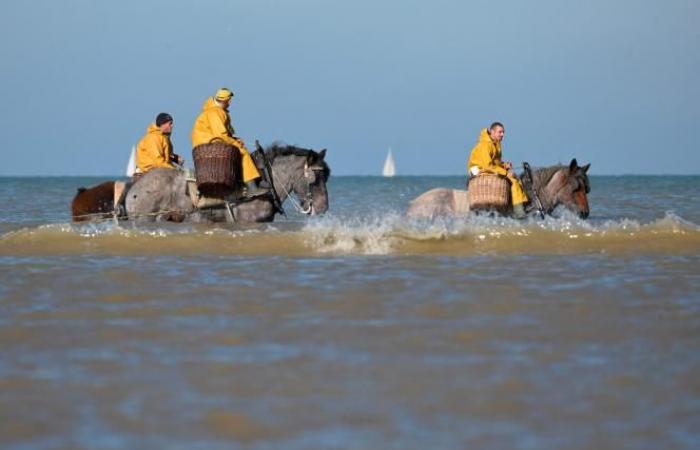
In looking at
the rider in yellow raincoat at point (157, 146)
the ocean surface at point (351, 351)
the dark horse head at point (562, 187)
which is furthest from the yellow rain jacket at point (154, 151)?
the dark horse head at point (562, 187)

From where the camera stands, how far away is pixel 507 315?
25.7 feet

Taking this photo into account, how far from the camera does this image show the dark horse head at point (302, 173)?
14719 millimetres

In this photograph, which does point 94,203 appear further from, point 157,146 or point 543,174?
point 543,174

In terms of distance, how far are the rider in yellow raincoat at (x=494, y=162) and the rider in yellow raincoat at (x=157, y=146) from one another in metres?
3.61

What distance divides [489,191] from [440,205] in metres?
1.08

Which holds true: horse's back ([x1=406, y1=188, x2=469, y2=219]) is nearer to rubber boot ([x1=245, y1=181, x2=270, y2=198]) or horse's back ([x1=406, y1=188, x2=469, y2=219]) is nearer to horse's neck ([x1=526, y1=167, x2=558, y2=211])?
horse's neck ([x1=526, y1=167, x2=558, y2=211])

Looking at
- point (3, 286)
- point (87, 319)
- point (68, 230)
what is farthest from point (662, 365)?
point (68, 230)

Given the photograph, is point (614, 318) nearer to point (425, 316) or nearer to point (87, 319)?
point (425, 316)

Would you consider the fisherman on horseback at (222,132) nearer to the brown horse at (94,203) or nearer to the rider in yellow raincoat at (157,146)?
the rider in yellow raincoat at (157,146)

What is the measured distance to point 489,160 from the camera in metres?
14.7

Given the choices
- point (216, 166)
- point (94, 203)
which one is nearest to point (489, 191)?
point (216, 166)

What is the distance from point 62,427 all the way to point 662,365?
9.83 feet

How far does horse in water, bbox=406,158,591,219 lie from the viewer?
15.3 m

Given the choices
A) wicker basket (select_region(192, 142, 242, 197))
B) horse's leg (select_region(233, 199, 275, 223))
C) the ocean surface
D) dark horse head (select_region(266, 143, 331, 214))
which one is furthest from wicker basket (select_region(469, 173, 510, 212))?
wicker basket (select_region(192, 142, 242, 197))
